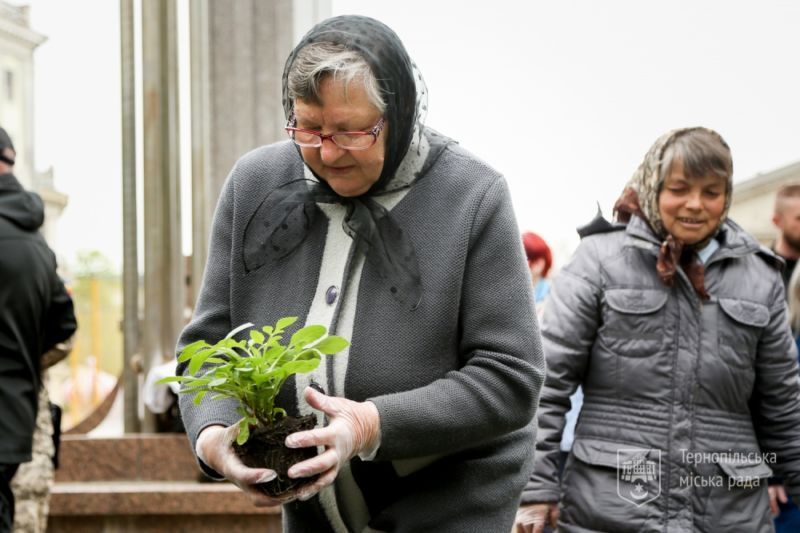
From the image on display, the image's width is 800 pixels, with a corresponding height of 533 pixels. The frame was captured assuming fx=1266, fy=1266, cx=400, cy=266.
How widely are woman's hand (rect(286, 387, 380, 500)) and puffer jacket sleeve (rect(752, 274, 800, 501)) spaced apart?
1.91 meters

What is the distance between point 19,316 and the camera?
4.24 meters

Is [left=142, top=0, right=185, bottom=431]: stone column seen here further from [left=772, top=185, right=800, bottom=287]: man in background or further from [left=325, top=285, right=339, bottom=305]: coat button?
[left=325, top=285, right=339, bottom=305]: coat button

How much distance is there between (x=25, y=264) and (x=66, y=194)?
8.56 feet

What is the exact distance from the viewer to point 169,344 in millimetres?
6660

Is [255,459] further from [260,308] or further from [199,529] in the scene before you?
[199,529]

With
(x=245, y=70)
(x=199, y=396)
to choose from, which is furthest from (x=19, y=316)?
(x=245, y=70)

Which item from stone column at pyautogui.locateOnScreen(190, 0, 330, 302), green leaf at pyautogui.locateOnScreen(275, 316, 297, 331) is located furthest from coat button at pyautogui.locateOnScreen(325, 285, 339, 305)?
stone column at pyautogui.locateOnScreen(190, 0, 330, 302)

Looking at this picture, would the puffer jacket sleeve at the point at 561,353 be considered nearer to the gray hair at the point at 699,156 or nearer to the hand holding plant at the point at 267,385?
the gray hair at the point at 699,156

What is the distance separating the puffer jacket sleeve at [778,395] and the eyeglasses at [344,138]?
1870mm

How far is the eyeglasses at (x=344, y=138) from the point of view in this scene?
88.3 inches

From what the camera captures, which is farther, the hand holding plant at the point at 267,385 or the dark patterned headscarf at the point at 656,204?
the dark patterned headscarf at the point at 656,204

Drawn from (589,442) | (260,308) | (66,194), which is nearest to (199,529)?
(66,194)

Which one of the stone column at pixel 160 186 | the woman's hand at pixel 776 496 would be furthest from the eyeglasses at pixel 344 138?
the stone column at pixel 160 186
